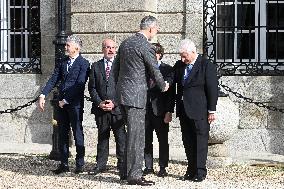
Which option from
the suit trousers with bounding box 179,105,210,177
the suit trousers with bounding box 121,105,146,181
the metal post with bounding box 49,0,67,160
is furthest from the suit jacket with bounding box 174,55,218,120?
the metal post with bounding box 49,0,67,160

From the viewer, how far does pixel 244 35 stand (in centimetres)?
1322

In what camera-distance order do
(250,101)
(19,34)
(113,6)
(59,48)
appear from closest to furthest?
(59,48), (250,101), (113,6), (19,34)

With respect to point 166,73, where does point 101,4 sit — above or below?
above

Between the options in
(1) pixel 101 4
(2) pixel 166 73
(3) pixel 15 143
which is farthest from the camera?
(3) pixel 15 143

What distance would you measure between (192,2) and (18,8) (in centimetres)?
339

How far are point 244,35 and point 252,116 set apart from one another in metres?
1.50

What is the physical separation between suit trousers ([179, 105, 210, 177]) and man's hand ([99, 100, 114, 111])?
94 centimetres

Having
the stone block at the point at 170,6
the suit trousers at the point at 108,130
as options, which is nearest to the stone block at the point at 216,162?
the suit trousers at the point at 108,130

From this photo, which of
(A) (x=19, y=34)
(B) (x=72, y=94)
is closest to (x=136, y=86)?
(B) (x=72, y=94)

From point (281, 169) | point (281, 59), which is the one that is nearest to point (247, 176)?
Result: point (281, 169)

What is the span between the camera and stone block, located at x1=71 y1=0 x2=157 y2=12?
12570mm

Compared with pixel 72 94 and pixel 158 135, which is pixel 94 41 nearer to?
pixel 72 94

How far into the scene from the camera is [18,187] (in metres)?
9.04

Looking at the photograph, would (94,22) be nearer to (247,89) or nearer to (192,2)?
(192,2)
